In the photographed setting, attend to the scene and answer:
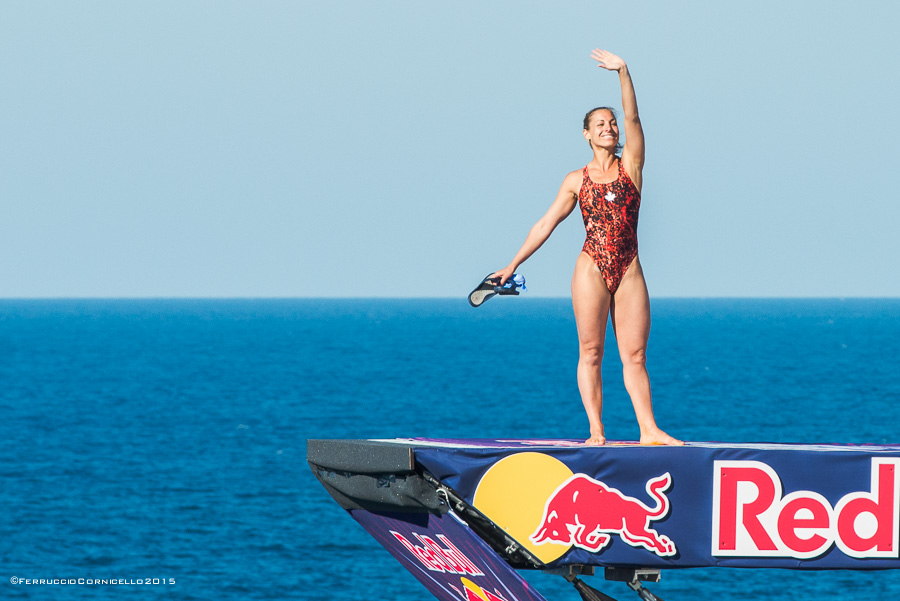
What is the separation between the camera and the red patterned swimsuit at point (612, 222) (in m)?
9.35

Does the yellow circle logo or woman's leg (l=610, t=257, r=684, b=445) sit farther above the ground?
woman's leg (l=610, t=257, r=684, b=445)

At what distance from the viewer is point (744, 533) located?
8.44m

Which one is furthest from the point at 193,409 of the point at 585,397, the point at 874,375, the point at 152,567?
the point at 585,397

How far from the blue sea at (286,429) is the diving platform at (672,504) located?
115 ft

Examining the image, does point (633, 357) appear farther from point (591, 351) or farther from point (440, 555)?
point (440, 555)

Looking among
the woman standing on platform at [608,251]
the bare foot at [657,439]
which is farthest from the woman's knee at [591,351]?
the bare foot at [657,439]

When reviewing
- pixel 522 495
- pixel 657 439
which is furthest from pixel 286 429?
pixel 522 495

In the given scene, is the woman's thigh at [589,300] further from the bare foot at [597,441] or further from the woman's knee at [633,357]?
the bare foot at [597,441]

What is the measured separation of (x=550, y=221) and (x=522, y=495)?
219 cm

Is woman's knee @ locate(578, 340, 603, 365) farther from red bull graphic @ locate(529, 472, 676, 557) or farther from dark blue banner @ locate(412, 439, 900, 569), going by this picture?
red bull graphic @ locate(529, 472, 676, 557)

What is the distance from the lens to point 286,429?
79.2 metres

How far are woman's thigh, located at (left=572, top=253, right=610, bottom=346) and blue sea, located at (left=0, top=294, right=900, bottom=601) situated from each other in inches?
1356

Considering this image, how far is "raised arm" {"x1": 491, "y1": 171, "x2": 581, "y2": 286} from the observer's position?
954 centimetres

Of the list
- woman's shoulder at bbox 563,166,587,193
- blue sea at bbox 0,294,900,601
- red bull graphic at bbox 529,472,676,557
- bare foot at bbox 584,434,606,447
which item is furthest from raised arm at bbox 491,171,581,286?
blue sea at bbox 0,294,900,601
